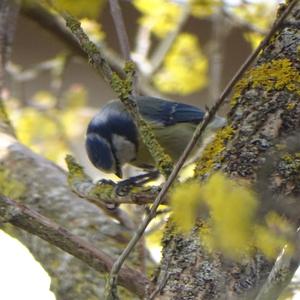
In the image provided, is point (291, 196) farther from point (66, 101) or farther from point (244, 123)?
point (66, 101)

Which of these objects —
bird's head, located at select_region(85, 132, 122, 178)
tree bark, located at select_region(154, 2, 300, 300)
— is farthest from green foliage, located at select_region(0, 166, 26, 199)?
tree bark, located at select_region(154, 2, 300, 300)

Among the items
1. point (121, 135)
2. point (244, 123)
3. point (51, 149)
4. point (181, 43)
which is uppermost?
point (244, 123)

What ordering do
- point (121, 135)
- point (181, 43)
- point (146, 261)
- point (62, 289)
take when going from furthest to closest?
point (181, 43) < point (121, 135) < point (146, 261) < point (62, 289)

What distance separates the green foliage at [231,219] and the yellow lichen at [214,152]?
9 cm

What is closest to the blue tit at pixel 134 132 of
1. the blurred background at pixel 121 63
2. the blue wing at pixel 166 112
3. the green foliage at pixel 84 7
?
the blue wing at pixel 166 112

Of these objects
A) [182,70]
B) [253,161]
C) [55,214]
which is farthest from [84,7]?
[182,70]

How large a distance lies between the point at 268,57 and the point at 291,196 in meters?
0.25

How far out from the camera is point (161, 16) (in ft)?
9.47

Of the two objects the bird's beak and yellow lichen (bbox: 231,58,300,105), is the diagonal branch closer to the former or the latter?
yellow lichen (bbox: 231,58,300,105)

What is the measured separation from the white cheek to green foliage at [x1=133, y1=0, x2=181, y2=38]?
49cm

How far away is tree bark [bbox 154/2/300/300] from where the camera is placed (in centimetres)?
107

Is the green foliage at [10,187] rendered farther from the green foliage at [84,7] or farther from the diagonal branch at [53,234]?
the green foliage at [84,7]

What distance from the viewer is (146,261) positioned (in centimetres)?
193

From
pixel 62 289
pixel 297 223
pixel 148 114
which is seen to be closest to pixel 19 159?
pixel 62 289
